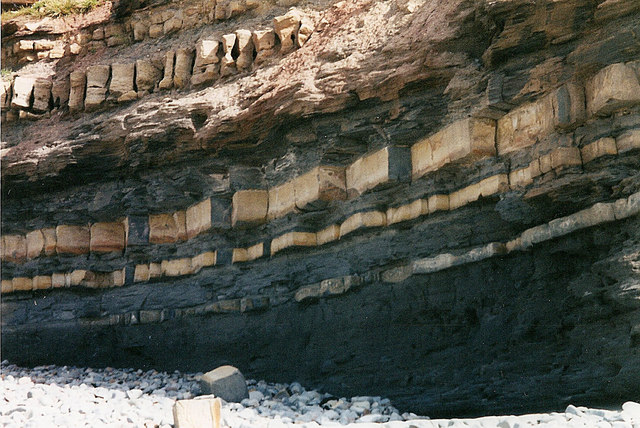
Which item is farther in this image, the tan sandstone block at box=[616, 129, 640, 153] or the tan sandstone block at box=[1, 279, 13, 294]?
the tan sandstone block at box=[1, 279, 13, 294]

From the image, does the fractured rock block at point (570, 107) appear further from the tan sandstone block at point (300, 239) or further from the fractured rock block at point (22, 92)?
the fractured rock block at point (22, 92)

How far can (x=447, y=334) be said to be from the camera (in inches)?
277

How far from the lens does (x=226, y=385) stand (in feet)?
25.7

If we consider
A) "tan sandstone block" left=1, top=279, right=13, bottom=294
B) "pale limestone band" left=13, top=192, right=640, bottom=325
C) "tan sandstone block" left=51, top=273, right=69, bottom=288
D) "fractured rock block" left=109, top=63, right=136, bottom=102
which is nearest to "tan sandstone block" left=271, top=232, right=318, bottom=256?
"pale limestone band" left=13, top=192, right=640, bottom=325

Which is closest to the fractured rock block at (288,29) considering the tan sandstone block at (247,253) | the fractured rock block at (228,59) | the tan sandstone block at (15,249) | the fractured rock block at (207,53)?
the fractured rock block at (228,59)

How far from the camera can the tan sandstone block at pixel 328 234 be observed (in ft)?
27.6

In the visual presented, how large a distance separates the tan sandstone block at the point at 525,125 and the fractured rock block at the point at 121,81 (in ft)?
20.0

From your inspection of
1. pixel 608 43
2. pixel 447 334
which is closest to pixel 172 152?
pixel 447 334

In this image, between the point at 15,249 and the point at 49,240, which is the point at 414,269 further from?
the point at 15,249

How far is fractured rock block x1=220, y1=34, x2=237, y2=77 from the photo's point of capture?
33.8 ft

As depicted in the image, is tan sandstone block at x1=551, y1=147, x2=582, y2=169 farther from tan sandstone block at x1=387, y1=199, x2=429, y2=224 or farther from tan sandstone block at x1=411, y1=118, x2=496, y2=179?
tan sandstone block at x1=387, y1=199, x2=429, y2=224

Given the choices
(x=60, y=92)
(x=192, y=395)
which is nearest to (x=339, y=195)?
(x=192, y=395)

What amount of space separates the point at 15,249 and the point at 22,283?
542 millimetres

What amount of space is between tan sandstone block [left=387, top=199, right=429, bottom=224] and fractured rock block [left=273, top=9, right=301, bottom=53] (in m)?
3.09
